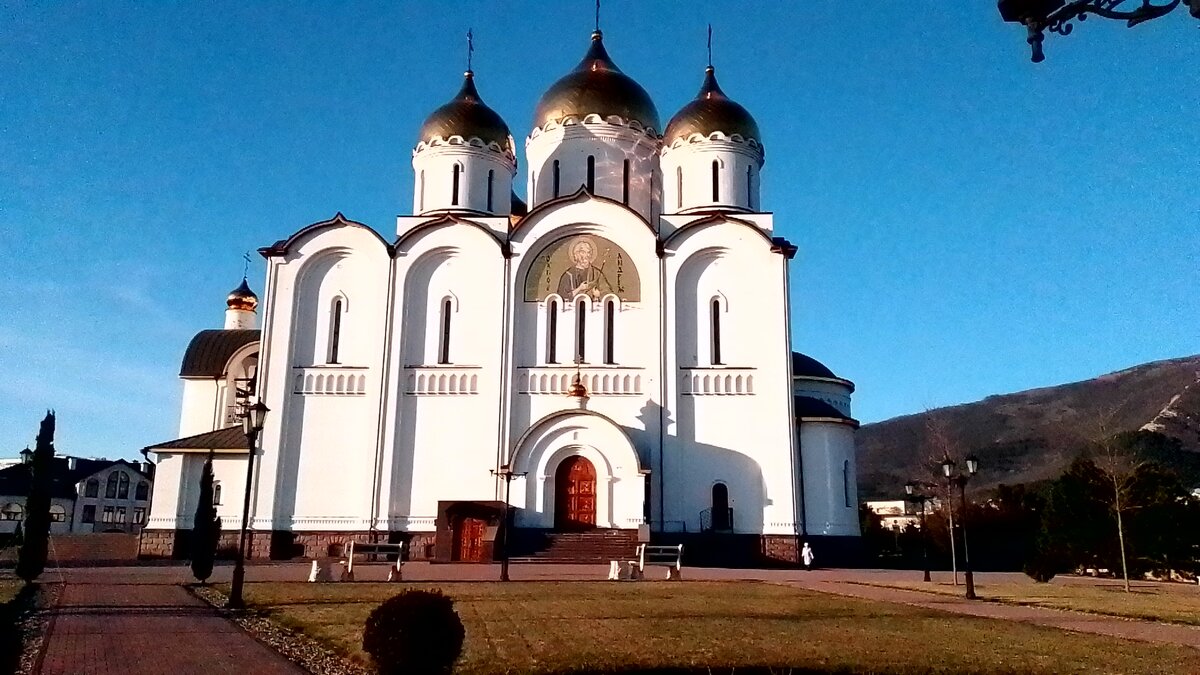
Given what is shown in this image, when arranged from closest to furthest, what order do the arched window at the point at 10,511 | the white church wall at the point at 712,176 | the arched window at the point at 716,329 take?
the arched window at the point at 716,329, the white church wall at the point at 712,176, the arched window at the point at 10,511

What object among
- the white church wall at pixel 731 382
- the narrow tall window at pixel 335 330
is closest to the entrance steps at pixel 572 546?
the white church wall at pixel 731 382

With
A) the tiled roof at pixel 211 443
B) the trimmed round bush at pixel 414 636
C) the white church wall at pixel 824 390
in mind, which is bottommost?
the trimmed round bush at pixel 414 636

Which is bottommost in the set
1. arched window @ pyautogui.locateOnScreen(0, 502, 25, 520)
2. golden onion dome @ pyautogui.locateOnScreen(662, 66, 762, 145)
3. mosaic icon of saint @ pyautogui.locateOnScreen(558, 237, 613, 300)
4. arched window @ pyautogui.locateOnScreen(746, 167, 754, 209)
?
arched window @ pyautogui.locateOnScreen(0, 502, 25, 520)

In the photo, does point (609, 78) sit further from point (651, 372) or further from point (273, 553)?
point (273, 553)

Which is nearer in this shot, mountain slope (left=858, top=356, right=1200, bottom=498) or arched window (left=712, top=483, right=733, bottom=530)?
Result: arched window (left=712, top=483, right=733, bottom=530)

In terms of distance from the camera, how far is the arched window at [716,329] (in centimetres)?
2742

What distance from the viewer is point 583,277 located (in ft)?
92.9

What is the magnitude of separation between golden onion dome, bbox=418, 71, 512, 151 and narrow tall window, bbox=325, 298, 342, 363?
24.2 feet

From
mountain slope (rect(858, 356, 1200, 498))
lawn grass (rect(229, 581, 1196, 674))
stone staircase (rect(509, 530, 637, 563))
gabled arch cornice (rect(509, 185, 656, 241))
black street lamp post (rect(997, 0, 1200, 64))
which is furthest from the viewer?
mountain slope (rect(858, 356, 1200, 498))

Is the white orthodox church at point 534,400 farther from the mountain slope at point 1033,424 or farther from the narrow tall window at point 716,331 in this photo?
the mountain slope at point 1033,424

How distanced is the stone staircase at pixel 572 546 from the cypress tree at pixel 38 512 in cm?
1095

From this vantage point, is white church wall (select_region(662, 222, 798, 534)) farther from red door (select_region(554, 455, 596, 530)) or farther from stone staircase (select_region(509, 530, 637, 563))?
red door (select_region(554, 455, 596, 530))

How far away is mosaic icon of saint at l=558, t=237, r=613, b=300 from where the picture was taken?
28.2m

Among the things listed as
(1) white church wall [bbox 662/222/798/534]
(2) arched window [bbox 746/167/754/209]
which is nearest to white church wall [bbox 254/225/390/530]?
(1) white church wall [bbox 662/222/798/534]
